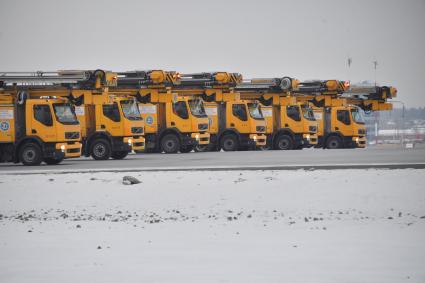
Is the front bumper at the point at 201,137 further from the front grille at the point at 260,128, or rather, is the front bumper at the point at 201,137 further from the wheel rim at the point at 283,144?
the wheel rim at the point at 283,144

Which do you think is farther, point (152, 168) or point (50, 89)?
point (50, 89)

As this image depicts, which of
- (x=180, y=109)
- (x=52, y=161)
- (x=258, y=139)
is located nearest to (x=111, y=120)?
(x=52, y=161)

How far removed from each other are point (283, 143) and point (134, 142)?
12509 millimetres

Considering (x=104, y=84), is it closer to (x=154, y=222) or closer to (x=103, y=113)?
(x=103, y=113)

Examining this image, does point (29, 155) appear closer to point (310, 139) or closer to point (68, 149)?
point (68, 149)

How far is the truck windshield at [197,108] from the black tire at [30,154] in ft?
36.7

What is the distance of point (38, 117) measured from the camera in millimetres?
31797

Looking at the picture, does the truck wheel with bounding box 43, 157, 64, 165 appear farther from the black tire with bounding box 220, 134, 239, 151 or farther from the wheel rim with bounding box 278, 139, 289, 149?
the wheel rim with bounding box 278, 139, 289, 149

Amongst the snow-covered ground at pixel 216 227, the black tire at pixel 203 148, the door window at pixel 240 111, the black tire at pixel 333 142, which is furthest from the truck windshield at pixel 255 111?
the snow-covered ground at pixel 216 227

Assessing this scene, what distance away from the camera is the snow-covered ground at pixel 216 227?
12.8 m

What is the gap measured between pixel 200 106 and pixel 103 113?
24.7ft

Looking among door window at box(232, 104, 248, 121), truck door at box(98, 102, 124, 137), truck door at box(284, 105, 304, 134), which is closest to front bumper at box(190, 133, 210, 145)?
door window at box(232, 104, 248, 121)

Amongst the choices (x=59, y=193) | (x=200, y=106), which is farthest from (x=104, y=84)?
Answer: (x=59, y=193)

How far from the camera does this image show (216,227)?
1691 cm
